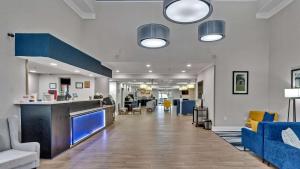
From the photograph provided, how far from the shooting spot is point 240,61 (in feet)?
25.4

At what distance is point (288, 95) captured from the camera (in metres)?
5.26

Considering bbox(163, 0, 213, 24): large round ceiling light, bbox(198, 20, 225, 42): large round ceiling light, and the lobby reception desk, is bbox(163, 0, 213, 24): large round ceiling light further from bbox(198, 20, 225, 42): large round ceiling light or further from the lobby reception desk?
the lobby reception desk

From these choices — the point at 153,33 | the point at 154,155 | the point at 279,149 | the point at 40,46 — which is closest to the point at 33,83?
the point at 40,46

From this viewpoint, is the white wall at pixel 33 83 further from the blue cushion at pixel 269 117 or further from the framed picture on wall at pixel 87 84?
the blue cushion at pixel 269 117

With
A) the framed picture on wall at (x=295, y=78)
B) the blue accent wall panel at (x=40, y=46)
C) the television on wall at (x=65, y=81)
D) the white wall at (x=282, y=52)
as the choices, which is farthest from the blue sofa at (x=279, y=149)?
the television on wall at (x=65, y=81)

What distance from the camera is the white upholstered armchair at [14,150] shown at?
10.1ft

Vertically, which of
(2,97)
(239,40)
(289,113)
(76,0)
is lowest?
(289,113)

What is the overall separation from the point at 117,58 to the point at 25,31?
3.75 metres

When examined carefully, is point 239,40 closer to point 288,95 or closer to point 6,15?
point 288,95

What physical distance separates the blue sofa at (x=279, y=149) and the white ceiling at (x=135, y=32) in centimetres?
419

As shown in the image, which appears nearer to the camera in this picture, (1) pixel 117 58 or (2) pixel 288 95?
(2) pixel 288 95

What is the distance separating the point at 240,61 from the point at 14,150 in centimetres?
760

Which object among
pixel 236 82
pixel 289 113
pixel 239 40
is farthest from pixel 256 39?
pixel 289 113

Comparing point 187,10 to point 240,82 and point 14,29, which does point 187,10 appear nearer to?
point 14,29
